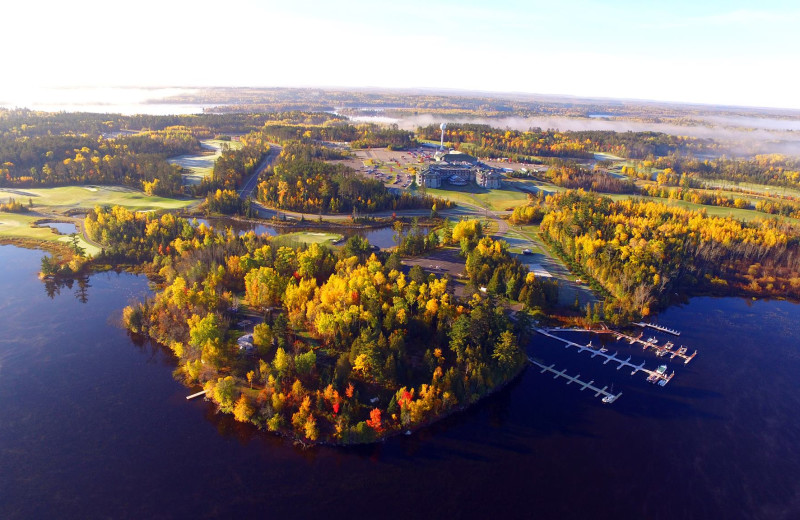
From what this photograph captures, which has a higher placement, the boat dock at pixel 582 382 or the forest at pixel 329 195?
the forest at pixel 329 195

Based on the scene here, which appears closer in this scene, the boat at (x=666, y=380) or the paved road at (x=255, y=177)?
the boat at (x=666, y=380)

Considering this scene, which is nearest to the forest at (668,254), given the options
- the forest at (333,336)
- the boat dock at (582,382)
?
the forest at (333,336)

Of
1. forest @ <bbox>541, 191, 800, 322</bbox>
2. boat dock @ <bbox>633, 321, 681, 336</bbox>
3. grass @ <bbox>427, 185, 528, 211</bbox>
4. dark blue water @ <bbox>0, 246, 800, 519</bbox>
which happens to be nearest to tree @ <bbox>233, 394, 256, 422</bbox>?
dark blue water @ <bbox>0, 246, 800, 519</bbox>

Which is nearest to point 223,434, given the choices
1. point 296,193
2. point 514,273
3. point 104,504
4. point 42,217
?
point 104,504

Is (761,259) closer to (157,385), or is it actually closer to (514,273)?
(514,273)

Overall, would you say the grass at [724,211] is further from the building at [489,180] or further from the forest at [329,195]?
the forest at [329,195]

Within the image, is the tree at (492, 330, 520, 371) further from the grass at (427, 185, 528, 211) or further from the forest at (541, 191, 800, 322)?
the grass at (427, 185, 528, 211)
